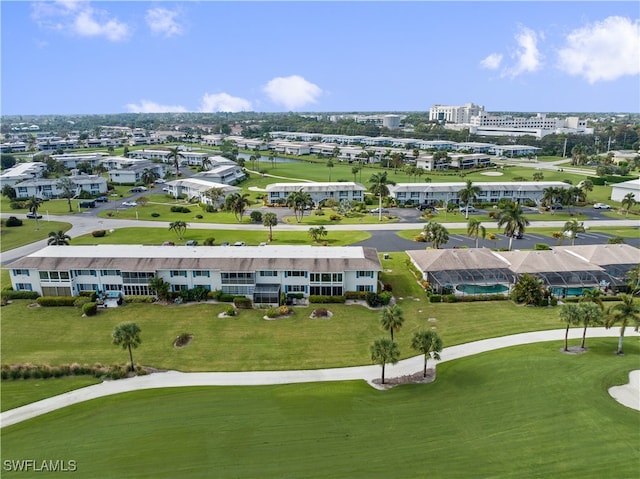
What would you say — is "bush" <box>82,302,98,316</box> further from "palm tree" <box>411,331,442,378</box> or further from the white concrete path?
"palm tree" <box>411,331,442,378</box>

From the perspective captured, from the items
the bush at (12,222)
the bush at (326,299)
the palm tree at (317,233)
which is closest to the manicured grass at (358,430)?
the bush at (326,299)

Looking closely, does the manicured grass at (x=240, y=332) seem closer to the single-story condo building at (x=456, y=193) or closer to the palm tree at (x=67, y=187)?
the single-story condo building at (x=456, y=193)

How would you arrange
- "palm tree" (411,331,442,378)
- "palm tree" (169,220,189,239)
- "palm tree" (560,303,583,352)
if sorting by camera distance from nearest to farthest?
"palm tree" (411,331,442,378) → "palm tree" (560,303,583,352) → "palm tree" (169,220,189,239)

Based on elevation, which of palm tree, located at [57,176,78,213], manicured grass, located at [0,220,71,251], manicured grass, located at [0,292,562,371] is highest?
palm tree, located at [57,176,78,213]

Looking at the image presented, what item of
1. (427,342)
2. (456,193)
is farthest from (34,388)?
(456,193)

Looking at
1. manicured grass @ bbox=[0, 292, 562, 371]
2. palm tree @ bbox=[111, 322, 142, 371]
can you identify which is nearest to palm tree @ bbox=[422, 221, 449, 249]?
manicured grass @ bbox=[0, 292, 562, 371]

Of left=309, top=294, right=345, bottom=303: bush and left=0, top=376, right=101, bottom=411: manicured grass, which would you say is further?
left=309, top=294, right=345, bottom=303: bush

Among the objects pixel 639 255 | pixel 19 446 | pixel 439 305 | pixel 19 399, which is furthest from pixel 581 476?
pixel 639 255
